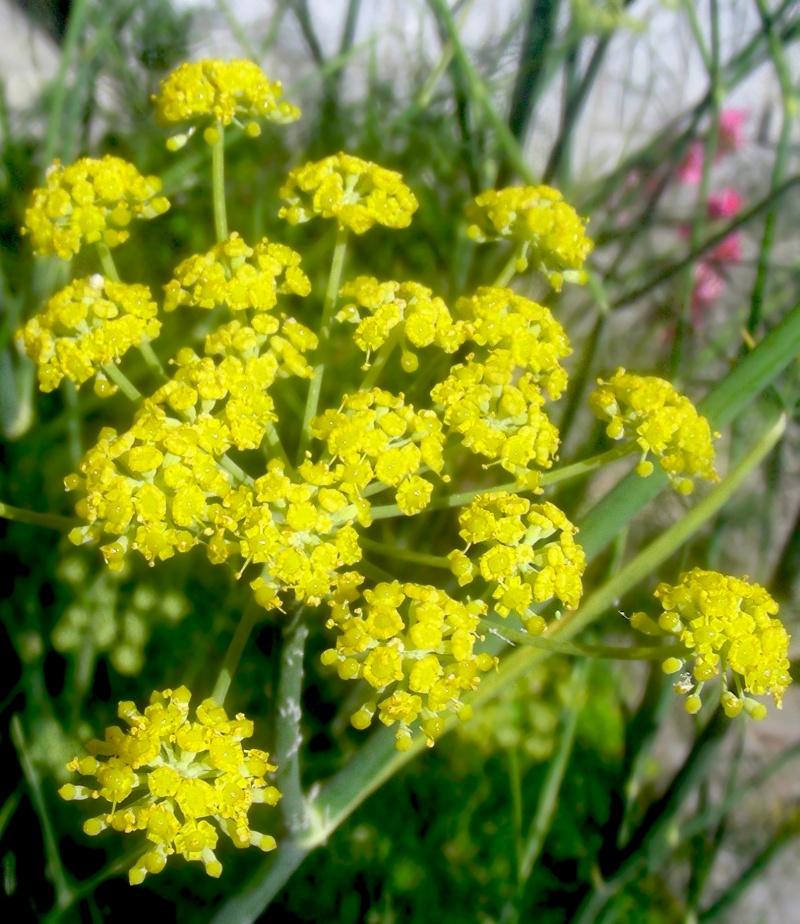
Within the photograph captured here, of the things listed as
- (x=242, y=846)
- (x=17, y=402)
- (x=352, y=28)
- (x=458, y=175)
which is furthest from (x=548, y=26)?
(x=242, y=846)

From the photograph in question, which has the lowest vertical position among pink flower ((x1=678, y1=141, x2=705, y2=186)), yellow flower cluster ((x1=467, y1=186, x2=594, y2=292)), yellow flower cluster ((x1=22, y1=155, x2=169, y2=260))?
yellow flower cluster ((x1=22, y1=155, x2=169, y2=260))

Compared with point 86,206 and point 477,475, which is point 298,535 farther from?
point 477,475

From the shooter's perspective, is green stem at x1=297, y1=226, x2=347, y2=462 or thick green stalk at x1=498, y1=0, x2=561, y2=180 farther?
thick green stalk at x1=498, y1=0, x2=561, y2=180

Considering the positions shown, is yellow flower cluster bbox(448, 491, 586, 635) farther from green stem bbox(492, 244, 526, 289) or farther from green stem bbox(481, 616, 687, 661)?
green stem bbox(492, 244, 526, 289)

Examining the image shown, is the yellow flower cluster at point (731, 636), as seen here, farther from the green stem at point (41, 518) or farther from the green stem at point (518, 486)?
the green stem at point (41, 518)

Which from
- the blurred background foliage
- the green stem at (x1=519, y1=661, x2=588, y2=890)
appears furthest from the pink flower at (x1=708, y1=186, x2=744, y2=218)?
the green stem at (x1=519, y1=661, x2=588, y2=890)

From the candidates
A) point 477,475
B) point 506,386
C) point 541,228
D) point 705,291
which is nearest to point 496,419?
point 506,386

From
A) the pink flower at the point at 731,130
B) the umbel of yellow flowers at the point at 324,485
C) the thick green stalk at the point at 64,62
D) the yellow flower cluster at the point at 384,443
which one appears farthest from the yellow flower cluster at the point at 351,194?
the pink flower at the point at 731,130
